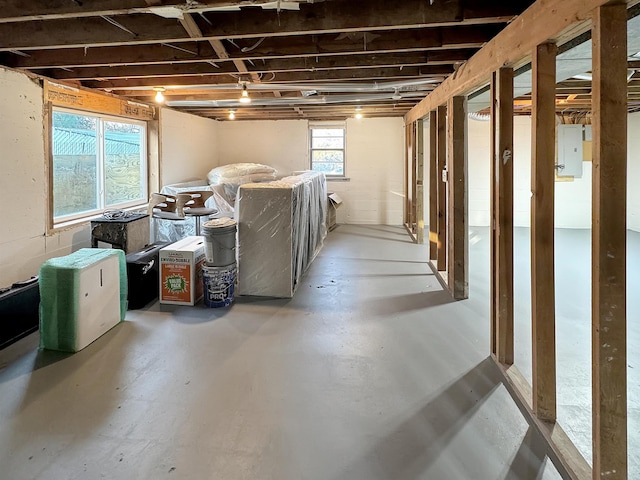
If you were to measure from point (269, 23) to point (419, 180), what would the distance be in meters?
4.23

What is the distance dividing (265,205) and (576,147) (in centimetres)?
627

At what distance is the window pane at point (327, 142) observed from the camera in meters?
8.30

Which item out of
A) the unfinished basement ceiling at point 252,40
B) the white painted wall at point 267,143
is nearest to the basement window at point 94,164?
the unfinished basement ceiling at point 252,40

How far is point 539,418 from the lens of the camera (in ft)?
6.66

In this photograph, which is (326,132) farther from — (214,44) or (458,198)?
(214,44)

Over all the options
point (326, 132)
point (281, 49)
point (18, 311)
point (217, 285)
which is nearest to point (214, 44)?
point (281, 49)

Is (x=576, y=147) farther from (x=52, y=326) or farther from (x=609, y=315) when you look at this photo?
(x=52, y=326)

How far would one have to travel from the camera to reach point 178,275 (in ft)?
12.2

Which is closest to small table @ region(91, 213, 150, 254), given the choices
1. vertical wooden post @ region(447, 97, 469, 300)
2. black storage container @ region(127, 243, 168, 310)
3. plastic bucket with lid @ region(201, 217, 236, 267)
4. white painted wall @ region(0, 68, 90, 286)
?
black storage container @ region(127, 243, 168, 310)

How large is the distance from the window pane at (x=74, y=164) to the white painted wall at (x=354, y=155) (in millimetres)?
3683

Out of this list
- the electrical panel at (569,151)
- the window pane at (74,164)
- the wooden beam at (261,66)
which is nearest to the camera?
the wooden beam at (261,66)

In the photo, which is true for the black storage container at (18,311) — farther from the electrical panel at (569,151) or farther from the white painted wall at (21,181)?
the electrical panel at (569,151)

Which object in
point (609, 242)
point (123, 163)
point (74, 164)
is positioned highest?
point (123, 163)

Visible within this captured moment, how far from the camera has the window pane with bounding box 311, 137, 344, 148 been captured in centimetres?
830
